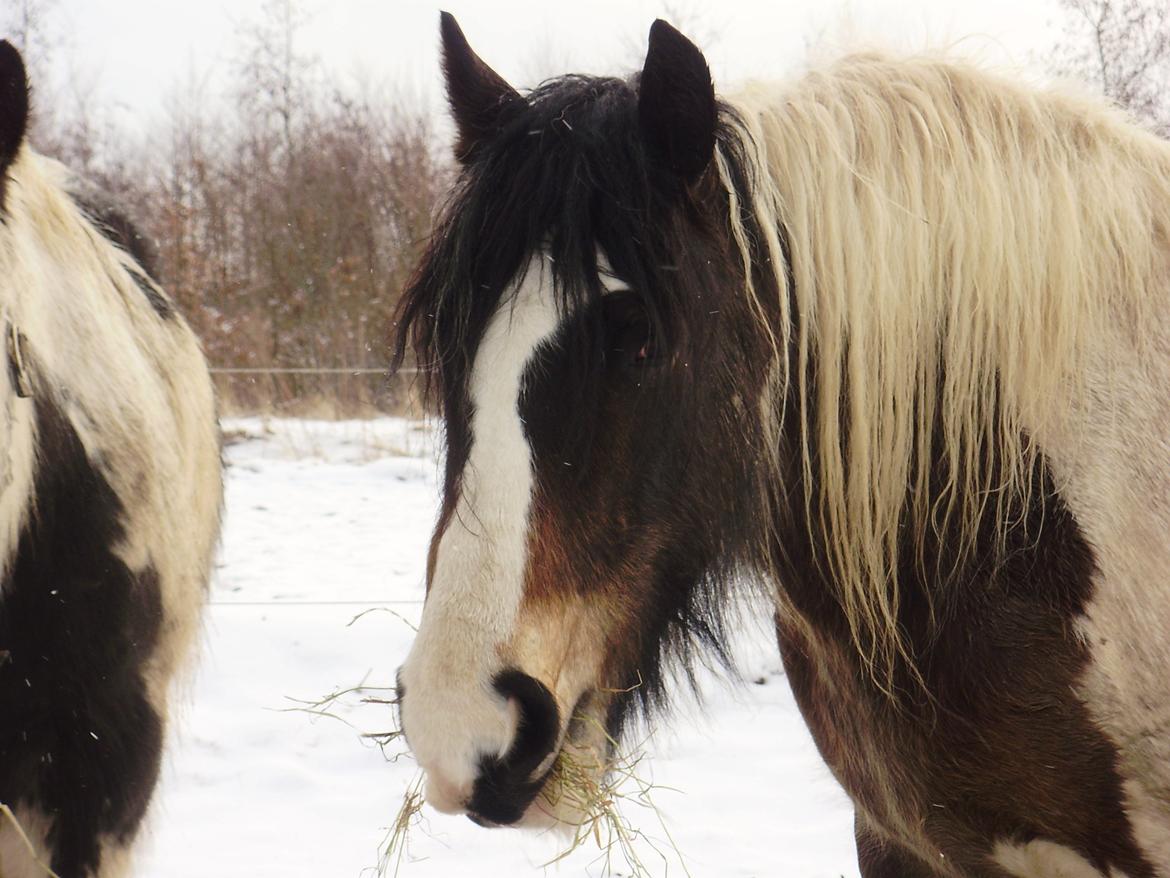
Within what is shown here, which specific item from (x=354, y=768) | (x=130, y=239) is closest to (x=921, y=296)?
(x=130, y=239)

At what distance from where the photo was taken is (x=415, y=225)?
42.9ft

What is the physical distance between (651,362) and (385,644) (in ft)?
11.9

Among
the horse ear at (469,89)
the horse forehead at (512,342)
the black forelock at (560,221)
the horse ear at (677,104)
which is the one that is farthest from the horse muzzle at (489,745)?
the horse ear at (469,89)

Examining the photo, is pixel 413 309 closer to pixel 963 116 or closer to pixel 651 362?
pixel 651 362

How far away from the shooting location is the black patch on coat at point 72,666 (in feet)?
6.82

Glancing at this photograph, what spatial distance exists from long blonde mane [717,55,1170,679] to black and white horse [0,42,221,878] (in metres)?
1.45

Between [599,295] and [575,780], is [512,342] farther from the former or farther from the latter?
[575,780]

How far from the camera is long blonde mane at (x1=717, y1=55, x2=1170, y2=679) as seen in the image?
1.52 metres

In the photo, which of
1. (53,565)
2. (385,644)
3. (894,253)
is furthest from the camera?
(385,644)

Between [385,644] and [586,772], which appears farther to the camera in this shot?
[385,644]

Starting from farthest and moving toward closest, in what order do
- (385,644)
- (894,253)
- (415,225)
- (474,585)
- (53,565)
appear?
(415,225) < (385,644) < (53,565) < (894,253) < (474,585)

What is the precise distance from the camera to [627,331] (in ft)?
4.57

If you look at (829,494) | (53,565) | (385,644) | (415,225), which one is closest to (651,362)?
(829,494)

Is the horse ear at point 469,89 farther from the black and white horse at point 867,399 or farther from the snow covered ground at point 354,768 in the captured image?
the snow covered ground at point 354,768
